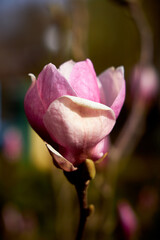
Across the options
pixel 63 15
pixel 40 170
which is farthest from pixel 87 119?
pixel 40 170

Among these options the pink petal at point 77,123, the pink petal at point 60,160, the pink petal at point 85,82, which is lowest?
the pink petal at point 60,160

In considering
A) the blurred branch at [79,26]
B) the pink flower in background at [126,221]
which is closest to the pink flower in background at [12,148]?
the blurred branch at [79,26]

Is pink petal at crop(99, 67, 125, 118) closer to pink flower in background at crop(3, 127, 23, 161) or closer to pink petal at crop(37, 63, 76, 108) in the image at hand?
pink petal at crop(37, 63, 76, 108)

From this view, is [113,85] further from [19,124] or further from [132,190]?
[19,124]

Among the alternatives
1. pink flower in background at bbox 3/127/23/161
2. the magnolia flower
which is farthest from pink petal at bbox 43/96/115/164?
pink flower in background at bbox 3/127/23/161

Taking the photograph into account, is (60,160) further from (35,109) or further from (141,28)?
(141,28)

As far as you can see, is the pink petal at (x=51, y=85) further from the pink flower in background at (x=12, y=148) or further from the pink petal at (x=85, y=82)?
the pink flower in background at (x=12, y=148)

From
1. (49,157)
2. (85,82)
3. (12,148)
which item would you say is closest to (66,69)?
(85,82)
